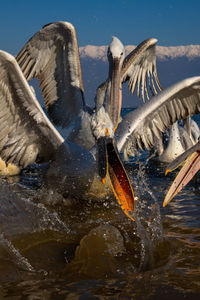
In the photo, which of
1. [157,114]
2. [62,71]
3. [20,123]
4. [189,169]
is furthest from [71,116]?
[189,169]

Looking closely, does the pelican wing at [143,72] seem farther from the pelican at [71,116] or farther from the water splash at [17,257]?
the water splash at [17,257]

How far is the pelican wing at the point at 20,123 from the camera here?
4234 mm

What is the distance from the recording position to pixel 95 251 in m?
3.39

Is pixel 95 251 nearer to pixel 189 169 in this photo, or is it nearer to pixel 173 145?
pixel 189 169

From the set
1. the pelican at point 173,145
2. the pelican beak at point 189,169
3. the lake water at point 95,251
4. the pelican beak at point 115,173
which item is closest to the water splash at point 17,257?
the lake water at point 95,251

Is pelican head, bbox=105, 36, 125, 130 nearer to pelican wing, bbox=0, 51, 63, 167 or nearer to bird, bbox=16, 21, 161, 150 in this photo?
bird, bbox=16, 21, 161, 150

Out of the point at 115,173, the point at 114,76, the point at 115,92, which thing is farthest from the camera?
the point at 114,76

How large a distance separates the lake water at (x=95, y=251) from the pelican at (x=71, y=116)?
345 mm

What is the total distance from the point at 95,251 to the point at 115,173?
0.79 metres

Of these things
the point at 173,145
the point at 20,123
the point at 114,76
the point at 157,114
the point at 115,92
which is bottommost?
the point at 173,145

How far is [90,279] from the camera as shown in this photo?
2887mm

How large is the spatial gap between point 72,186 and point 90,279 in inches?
82.6

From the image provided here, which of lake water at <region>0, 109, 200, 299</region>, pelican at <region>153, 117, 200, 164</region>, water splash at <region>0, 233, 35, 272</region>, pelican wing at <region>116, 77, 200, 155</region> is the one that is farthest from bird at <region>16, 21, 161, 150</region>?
pelican at <region>153, 117, 200, 164</region>

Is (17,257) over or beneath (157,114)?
beneath
